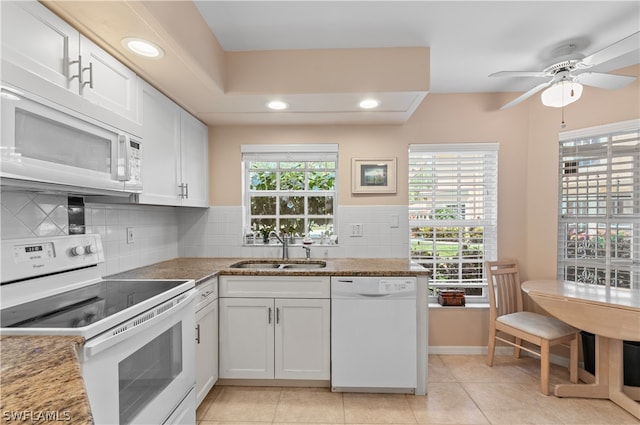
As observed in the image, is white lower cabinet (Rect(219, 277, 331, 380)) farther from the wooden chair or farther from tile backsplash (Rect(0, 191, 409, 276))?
the wooden chair

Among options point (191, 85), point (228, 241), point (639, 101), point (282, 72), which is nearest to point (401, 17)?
point (282, 72)

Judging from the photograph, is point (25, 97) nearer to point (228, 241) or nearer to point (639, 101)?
point (228, 241)

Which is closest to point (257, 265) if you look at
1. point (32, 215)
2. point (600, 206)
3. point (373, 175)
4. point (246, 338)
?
point (246, 338)

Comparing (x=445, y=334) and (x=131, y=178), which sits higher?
(x=131, y=178)

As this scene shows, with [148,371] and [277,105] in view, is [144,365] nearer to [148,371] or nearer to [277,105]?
[148,371]

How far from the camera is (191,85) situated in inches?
81.1

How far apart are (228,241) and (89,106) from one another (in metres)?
1.78

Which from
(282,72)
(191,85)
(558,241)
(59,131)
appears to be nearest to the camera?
(59,131)

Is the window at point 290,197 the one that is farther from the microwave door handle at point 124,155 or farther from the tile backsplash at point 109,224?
Answer: the microwave door handle at point 124,155

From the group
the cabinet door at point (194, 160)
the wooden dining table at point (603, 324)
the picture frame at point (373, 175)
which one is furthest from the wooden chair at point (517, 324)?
the cabinet door at point (194, 160)

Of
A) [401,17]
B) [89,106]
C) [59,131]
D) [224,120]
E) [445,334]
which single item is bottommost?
[445,334]

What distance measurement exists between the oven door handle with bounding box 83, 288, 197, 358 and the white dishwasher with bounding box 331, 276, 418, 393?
108 centimetres

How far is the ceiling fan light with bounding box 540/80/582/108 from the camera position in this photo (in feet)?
6.69

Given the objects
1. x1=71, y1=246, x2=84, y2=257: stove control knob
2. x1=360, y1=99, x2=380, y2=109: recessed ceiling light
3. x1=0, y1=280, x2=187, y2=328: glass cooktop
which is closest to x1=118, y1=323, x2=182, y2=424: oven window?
x1=0, y1=280, x2=187, y2=328: glass cooktop
